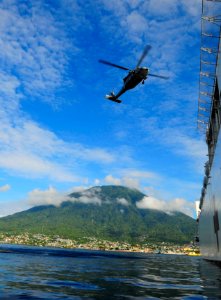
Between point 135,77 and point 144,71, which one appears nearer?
point 144,71

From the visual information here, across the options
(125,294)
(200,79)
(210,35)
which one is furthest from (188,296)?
(200,79)

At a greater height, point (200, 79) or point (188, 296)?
point (200, 79)

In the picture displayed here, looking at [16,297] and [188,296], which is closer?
[16,297]

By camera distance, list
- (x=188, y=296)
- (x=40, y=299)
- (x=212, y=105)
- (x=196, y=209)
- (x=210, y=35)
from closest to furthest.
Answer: (x=40, y=299) → (x=188, y=296) → (x=210, y=35) → (x=212, y=105) → (x=196, y=209)

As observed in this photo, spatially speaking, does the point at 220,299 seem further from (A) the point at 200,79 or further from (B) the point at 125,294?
(A) the point at 200,79

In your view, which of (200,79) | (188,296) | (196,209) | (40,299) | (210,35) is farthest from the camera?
(196,209)

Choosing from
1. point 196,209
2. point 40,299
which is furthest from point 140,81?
point 196,209

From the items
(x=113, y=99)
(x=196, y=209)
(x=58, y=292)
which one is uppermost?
(x=113, y=99)

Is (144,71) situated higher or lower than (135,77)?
higher

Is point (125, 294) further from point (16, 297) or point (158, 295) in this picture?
point (16, 297)
